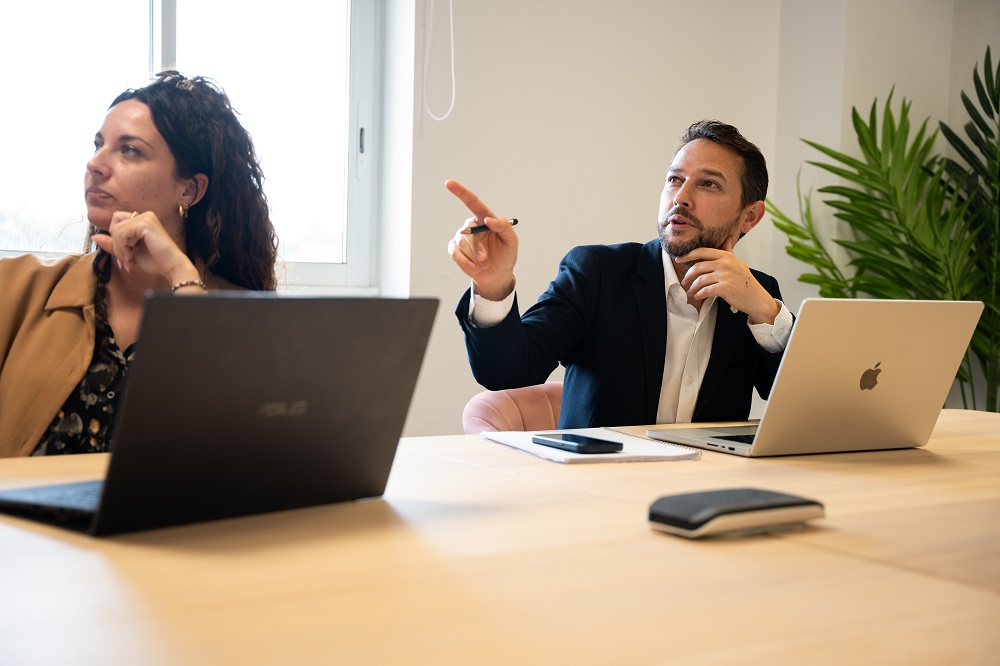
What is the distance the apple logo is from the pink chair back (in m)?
0.84

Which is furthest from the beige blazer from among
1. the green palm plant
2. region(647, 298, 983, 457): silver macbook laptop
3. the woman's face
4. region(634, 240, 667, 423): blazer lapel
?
the green palm plant

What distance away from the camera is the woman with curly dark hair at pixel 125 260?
1665 mm

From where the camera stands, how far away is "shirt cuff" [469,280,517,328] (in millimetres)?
1973

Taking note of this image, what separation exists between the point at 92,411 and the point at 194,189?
0.55 metres

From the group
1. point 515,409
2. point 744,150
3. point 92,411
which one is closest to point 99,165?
point 92,411

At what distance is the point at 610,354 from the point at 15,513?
1464mm

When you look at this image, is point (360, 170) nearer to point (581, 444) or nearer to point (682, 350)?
point (682, 350)

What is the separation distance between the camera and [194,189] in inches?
79.8

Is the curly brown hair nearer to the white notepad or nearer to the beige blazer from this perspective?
the beige blazer

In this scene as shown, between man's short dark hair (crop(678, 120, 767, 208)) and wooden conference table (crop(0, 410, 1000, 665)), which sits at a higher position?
man's short dark hair (crop(678, 120, 767, 208))

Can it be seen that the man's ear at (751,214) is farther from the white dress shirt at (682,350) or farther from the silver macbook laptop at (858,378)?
the silver macbook laptop at (858,378)

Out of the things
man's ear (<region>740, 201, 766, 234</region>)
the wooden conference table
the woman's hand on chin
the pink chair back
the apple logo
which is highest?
man's ear (<region>740, 201, 766, 234</region>)

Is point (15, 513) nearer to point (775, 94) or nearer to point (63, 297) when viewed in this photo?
point (63, 297)

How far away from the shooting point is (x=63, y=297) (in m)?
1.73
